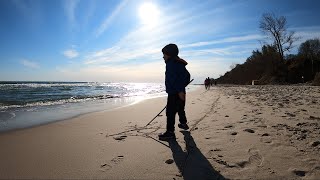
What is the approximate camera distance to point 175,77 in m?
4.63

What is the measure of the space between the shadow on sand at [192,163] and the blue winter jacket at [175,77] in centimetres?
105

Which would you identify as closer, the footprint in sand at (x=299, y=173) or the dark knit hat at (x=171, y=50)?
the footprint in sand at (x=299, y=173)

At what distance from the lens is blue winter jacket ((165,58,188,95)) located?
463cm

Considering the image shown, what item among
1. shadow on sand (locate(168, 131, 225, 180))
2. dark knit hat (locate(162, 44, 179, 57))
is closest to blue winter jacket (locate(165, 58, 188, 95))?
dark knit hat (locate(162, 44, 179, 57))

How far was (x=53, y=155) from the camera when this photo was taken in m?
3.54

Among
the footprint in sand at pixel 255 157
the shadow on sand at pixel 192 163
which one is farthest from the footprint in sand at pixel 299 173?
the shadow on sand at pixel 192 163

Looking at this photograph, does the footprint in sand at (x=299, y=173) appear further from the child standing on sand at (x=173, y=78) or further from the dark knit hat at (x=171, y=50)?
the dark knit hat at (x=171, y=50)

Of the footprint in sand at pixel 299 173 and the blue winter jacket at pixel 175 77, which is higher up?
the blue winter jacket at pixel 175 77

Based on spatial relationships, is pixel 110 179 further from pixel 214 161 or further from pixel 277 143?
pixel 277 143

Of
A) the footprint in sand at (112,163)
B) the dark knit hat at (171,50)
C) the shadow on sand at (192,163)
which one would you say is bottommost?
the shadow on sand at (192,163)

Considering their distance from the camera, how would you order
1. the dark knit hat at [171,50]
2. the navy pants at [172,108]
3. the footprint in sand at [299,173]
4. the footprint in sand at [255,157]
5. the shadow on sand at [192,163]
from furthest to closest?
the dark knit hat at [171,50] < the navy pants at [172,108] < the footprint in sand at [255,157] < the shadow on sand at [192,163] < the footprint in sand at [299,173]

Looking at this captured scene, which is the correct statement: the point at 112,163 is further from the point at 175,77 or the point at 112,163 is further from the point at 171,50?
the point at 171,50

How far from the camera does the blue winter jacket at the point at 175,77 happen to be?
4632 mm

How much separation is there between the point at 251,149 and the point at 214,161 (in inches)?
27.0
